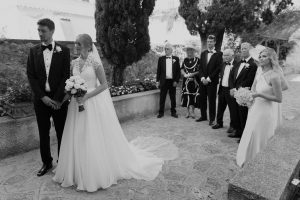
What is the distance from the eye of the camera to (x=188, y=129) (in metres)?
6.10

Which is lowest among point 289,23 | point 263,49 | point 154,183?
point 154,183

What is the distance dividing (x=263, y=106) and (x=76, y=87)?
286 centimetres

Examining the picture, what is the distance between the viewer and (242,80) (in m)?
5.08

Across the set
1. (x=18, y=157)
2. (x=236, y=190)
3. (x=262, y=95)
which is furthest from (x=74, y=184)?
(x=262, y=95)

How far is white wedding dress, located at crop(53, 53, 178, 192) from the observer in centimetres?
340

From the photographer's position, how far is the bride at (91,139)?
3.40 m

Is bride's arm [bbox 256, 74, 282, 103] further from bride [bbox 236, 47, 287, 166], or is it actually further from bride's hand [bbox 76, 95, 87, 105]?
bride's hand [bbox 76, 95, 87, 105]

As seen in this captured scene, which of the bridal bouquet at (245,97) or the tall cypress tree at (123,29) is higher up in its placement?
the tall cypress tree at (123,29)

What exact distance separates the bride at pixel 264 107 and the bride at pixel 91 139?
5.69 ft

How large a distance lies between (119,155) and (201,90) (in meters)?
3.54

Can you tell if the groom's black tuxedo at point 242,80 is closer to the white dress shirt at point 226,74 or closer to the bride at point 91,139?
the white dress shirt at point 226,74

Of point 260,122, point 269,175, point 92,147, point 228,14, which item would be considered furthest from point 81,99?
point 228,14

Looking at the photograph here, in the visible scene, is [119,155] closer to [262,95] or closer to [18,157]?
[18,157]

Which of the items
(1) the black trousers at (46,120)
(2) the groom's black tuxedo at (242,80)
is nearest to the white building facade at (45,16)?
(1) the black trousers at (46,120)
